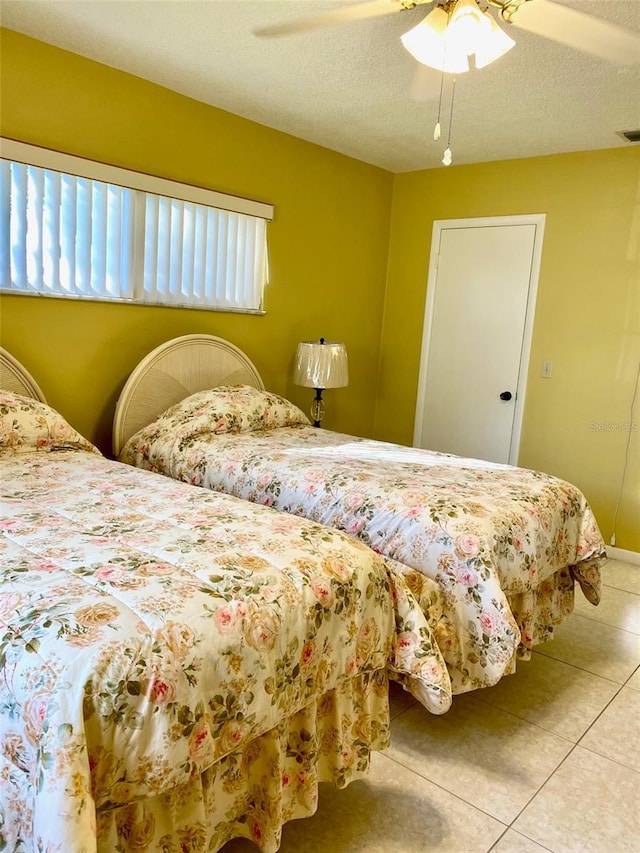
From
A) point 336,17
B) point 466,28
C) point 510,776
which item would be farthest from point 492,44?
point 510,776

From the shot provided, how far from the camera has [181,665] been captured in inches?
46.4

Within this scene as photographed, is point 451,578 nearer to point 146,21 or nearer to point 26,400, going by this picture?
point 26,400

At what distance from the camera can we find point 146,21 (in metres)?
2.42

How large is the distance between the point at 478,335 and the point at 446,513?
2.40 meters

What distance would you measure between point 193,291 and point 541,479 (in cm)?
204

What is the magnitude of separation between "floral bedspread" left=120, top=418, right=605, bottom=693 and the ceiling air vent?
1.93 m

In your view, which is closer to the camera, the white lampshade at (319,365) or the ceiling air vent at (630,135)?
the ceiling air vent at (630,135)

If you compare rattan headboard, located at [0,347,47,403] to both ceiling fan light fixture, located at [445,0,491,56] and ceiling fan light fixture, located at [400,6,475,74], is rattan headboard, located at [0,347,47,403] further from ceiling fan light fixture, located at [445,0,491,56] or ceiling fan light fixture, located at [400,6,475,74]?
ceiling fan light fixture, located at [445,0,491,56]

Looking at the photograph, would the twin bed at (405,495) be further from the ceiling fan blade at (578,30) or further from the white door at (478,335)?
the ceiling fan blade at (578,30)

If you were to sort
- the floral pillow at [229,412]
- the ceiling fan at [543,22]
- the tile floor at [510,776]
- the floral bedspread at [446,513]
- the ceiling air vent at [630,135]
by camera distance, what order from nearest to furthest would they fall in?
the tile floor at [510,776]
the floral bedspread at [446,513]
the ceiling fan at [543,22]
the floral pillow at [229,412]
the ceiling air vent at [630,135]

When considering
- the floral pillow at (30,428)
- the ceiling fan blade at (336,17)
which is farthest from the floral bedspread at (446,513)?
the ceiling fan blade at (336,17)

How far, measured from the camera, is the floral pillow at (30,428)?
2432mm

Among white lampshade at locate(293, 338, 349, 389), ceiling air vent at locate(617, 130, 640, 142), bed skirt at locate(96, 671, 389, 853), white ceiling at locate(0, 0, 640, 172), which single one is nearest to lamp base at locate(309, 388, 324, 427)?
white lampshade at locate(293, 338, 349, 389)

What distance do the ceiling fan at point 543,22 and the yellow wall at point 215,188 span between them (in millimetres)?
909
